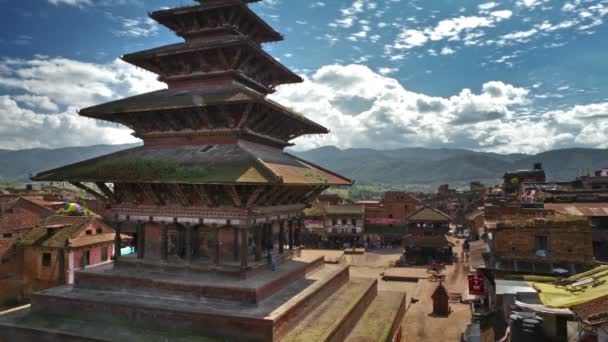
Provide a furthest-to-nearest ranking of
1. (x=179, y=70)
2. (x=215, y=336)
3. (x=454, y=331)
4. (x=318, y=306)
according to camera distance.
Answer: (x=454, y=331)
(x=179, y=70)
(x=318, y=306)
(x=215, y=336)

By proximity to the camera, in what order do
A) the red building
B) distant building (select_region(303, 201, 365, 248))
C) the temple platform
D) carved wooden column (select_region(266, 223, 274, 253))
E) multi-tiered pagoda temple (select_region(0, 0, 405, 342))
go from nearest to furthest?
multi-tiered pagoda temple (select_region(0, 0, 405, 342)) < the temple platform < carved wooden column (select_region(266, 223, 274, 253)) < distant building (select_region(303, 201, 365, 248)) < the red building

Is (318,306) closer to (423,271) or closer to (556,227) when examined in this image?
(556,227)

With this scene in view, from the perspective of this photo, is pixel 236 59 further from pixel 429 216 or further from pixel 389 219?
pixel 389 219

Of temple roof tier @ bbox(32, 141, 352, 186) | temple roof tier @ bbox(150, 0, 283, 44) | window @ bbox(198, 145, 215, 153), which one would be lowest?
temple roof tier @ bbox(32, 141, 352, 186)

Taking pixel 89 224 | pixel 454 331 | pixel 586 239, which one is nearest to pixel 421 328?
pixel 454 331

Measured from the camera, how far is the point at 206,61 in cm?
1773

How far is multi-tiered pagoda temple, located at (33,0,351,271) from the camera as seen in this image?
14.5m

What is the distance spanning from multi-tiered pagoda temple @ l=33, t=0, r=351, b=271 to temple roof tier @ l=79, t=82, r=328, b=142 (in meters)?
0.05

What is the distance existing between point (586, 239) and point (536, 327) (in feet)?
31.4

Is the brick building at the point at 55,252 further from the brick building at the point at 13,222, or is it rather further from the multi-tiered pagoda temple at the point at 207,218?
the multi-tiered pagoda temple at the point at 207,218

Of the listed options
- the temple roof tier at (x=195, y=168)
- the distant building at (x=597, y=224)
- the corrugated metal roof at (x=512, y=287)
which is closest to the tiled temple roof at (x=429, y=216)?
the distant building at (x=597, y=224)

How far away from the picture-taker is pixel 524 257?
23172 millimetres

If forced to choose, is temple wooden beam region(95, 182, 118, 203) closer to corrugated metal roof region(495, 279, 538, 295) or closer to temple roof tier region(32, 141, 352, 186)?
temple roof tier region(32, 141, 352, 186)

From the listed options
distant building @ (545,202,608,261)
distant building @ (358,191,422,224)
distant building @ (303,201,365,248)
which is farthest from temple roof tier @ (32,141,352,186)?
distant building @ (358,191,422,224)
